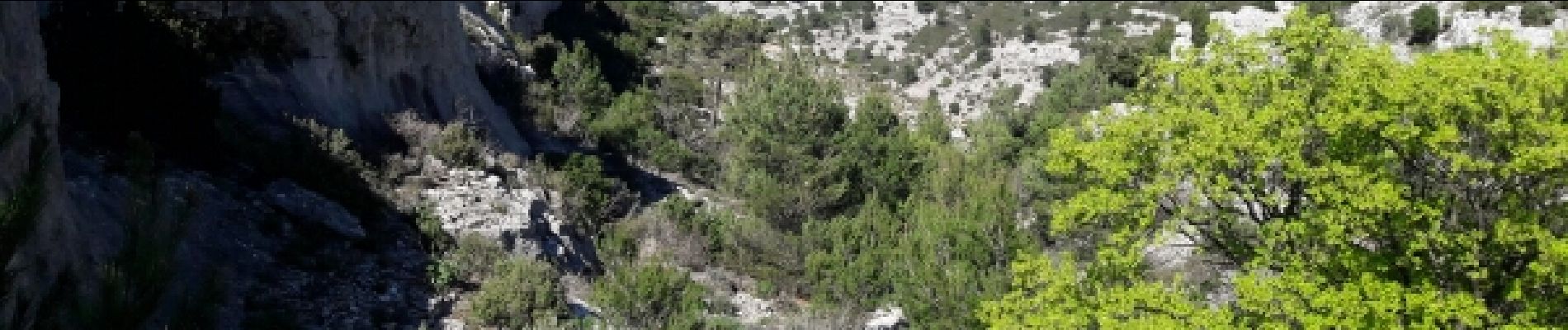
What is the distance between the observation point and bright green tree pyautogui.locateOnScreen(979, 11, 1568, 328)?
36.8 ft

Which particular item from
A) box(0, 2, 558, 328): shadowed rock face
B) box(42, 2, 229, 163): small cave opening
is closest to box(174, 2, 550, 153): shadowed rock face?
box(0, 2, 558, 328): shadowed rock face

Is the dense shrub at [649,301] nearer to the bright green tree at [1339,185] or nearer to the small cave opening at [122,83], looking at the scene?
the bright green tree at [1339,185]

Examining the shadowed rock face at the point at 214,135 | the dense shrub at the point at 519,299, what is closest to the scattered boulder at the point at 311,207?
the shadowed rock face at the point at 214,135

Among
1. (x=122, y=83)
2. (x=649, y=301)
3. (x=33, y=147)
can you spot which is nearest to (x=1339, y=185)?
(x=649, y=301)

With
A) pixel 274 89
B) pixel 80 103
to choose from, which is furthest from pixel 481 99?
pixel 80 103

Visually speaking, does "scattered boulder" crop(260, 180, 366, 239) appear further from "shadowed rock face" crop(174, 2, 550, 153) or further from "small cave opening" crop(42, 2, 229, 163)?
"shadowed rock face" crop(174, 2, 550, 153)

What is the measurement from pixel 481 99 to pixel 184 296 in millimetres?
26162

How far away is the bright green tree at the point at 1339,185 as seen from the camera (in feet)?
36.8

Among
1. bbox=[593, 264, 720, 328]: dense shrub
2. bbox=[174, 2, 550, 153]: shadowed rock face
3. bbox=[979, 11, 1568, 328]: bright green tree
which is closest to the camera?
bbox=[979, 11, 1568, 328]: bright green tree

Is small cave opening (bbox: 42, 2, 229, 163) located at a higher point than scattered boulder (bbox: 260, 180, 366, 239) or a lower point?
higher

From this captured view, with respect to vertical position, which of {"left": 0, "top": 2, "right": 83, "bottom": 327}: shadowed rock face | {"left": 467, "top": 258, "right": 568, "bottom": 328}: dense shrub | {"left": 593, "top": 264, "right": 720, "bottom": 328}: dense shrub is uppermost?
{"left": 0, "top": 2, "right": 83, "bottom": 327}: shadowed rock face

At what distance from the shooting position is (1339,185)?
11.8 m

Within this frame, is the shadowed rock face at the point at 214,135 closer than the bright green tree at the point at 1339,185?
Yes

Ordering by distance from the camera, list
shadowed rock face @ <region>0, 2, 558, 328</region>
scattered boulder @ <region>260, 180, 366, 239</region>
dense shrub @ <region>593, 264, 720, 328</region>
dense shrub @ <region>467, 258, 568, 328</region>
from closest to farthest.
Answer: shadowed rock face @ <region>0, 2, 558, 328</region>
dense shrub @ <region>467, 258, 568, 328</region>
scattered boulder @ <region>260, 180, 366, 239</region>
dense shrub @ <region>593, 264, 720, 328</region>
